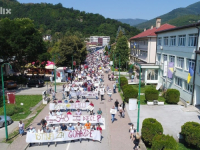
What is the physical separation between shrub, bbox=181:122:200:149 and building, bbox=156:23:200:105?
9.22m

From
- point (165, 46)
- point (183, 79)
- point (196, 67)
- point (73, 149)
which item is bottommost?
point (73, 149)

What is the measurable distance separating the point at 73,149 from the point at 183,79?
1791 centimetres

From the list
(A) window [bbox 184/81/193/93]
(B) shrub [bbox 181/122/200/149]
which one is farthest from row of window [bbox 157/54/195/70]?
(B) shrub [bbox 181/122/200/149]

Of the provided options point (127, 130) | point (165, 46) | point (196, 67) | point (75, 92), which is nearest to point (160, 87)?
point (165, 46)

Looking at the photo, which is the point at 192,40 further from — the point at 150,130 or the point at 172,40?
the point at 150,130

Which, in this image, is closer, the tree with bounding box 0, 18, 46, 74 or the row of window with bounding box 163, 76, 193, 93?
the row of window with bounding box 163, 76, 193, 93

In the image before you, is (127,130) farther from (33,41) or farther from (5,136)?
(33,41)

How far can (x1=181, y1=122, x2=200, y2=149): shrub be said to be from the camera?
13.4 meters

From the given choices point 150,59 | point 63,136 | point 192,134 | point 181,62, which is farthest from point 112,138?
point 150,59

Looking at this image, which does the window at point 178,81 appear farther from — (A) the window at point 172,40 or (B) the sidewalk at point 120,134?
(B) the sidewalk at point 120,134

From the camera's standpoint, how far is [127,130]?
16.8 meters

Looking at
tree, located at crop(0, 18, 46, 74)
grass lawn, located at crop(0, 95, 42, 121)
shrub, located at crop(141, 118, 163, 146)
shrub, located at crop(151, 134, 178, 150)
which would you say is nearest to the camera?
shrub, located at crop(151, 134, 178, 150)

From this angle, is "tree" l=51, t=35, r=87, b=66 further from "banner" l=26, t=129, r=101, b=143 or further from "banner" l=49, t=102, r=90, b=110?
"banner" l=26, t=129, r=101, b=143

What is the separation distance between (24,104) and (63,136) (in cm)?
1236
